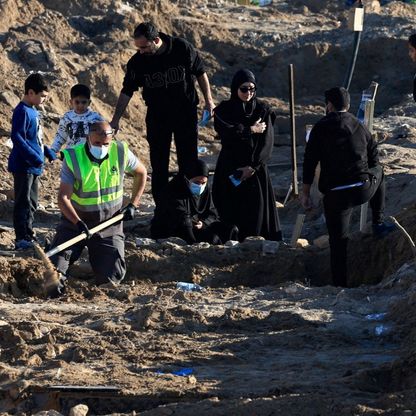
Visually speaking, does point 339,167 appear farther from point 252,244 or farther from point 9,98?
point 9,98

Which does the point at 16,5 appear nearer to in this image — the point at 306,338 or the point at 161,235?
the point at 161,235

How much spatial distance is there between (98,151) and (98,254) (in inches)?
34.2

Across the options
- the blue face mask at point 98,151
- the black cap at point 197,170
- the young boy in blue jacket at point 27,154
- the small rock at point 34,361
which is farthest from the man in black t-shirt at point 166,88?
the small rock at point 34,361

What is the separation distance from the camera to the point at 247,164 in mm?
12805

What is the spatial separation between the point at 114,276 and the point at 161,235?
70.4 inches

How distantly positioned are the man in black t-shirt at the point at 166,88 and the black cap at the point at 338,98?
6.75 feet

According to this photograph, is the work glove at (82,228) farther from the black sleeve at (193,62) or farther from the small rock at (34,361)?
the black sleeve at (193,62)

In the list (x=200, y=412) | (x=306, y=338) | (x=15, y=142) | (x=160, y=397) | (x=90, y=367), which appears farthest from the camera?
(x=15, y=142)

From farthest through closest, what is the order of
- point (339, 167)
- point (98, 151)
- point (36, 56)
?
point (36, 56) → point (339, 167) → point (98, 151)

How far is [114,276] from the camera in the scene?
1101 centimetres

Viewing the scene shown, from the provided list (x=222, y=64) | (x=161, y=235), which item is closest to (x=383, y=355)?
(x=161, y=235)

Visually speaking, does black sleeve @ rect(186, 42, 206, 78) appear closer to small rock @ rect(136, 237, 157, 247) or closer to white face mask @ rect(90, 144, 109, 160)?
small rock @ rect(136, 237, 157, 247)

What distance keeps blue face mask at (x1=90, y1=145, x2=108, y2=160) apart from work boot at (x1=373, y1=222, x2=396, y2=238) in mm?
2536

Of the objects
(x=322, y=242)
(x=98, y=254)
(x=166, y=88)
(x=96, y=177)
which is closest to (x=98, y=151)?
(x=96, y=177)
